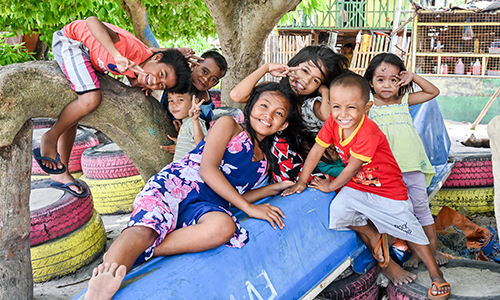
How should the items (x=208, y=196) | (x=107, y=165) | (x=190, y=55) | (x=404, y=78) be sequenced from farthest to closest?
(x=107, y=165) → (x=190, y=55) → (x=404, y=78) → (x=208, y=196)

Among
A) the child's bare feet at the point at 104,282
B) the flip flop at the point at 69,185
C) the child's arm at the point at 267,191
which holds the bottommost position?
the flip flop at the point at 69,185

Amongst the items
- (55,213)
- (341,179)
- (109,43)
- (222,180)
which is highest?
(109,43)

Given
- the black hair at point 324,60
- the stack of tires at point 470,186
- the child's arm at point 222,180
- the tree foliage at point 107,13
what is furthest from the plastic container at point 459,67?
the child's arm at point 222,180

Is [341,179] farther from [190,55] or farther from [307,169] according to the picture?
[190,55]

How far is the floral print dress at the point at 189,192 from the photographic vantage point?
6.33ft

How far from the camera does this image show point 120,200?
458 cm

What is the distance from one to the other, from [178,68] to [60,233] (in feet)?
5.59

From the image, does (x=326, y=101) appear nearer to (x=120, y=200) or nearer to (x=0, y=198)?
(x=0, y=198)

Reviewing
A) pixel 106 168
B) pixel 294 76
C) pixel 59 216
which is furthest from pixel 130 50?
pixel 106 168

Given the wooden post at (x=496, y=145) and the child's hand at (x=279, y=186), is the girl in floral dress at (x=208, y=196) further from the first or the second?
the wooden post at (x=496, y=145)

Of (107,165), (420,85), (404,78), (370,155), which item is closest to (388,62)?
(404,78)

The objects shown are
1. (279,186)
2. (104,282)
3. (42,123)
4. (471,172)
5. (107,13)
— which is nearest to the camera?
(104,282)

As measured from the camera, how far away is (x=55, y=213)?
312 cm

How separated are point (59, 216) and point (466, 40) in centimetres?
1205
